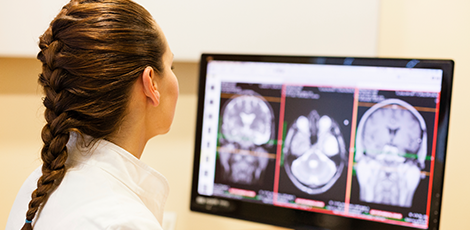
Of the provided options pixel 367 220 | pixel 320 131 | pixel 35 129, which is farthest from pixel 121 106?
pixel 35 129

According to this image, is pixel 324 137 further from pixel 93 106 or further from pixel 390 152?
pixel 93 106

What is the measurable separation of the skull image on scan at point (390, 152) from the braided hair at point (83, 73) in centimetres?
57

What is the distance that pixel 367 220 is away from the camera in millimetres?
884

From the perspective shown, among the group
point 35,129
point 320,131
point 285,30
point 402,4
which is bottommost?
point 35,129

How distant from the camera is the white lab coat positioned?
22.2 inches

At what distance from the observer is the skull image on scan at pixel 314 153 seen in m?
0.92

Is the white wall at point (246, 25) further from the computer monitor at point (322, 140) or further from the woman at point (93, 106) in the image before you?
the woman at point (93, 106)

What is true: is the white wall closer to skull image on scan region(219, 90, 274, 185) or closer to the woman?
skull image on scan region(219, 90, 274, 185)

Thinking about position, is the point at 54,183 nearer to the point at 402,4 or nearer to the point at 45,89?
the point at 45,89

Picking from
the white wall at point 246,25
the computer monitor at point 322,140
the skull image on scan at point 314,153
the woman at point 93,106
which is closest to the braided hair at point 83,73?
the woman at point 93,106

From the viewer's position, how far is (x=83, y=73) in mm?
651

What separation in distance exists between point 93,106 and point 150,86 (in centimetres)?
11

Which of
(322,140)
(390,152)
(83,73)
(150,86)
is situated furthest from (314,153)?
(83,73)

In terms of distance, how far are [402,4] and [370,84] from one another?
0.46 meters
